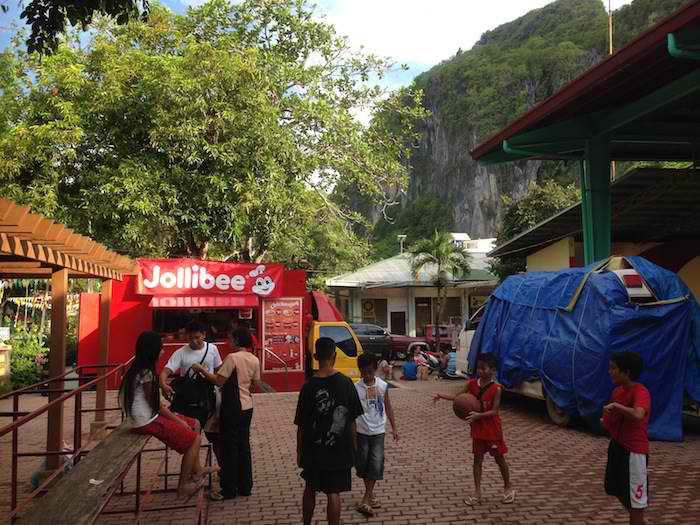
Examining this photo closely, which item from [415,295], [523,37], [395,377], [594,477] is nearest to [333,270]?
[415,295]

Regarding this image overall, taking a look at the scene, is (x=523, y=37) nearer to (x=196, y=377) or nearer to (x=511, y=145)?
(x=511, y=145)

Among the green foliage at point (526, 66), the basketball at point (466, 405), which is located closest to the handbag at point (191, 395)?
the basketball at point (466, 405)

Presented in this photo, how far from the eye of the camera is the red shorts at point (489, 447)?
5.81m

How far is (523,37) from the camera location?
83.3 metres

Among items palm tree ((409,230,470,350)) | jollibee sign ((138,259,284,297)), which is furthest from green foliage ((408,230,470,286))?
jollibee sign ((138,259,284,297))

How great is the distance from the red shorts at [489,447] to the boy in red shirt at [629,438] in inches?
48.6

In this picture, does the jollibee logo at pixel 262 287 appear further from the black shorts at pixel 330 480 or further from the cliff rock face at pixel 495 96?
the cliff rock face at pixel 495 96

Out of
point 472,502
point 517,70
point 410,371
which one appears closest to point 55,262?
point 472,502

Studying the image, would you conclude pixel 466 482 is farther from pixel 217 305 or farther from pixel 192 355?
pixel 217 305

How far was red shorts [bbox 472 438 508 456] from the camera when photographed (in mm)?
5812

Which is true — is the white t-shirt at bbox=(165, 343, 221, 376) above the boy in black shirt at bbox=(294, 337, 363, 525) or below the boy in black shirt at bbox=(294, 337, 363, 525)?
above

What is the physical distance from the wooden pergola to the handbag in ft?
5.85

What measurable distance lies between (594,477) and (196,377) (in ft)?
14.5

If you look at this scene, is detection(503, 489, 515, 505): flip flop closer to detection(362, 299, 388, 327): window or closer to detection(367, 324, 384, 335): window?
detection(367, 324, 384, 335): window
